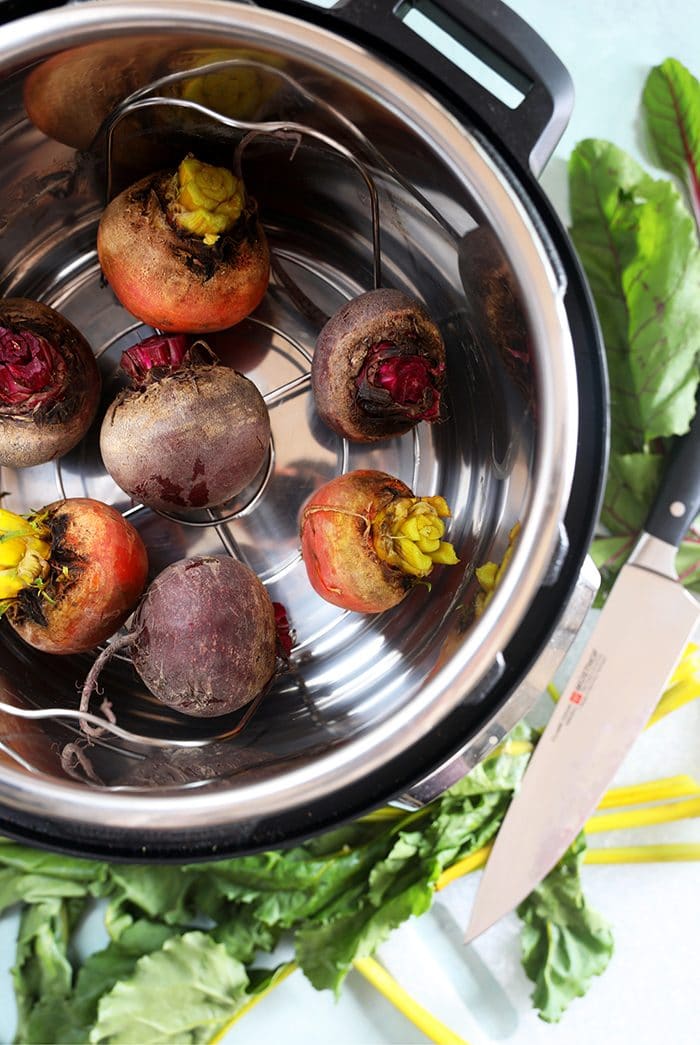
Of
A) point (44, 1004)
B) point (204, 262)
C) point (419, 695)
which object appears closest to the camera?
point (419, 695)

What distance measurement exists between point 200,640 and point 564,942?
539mm

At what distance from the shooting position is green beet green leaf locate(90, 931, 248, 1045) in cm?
84

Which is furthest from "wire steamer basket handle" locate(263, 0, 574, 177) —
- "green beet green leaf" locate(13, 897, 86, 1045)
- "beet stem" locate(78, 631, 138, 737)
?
"green beet green leaf" locate(13, 897, 86, 1045)

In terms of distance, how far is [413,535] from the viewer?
26.7 inches

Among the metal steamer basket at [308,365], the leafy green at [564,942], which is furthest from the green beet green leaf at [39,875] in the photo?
the leafy green at [564,942]

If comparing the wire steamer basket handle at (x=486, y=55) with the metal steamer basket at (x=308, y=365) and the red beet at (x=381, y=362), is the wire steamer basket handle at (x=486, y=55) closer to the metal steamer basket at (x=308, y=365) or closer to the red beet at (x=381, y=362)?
the metal steamer basket at (x=308, y=365)

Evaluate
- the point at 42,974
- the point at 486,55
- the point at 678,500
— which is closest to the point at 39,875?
the point at 42,974

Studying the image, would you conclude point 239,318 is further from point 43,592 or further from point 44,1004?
point 44,1004

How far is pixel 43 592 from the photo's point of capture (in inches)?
26.6

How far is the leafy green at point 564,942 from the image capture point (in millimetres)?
888

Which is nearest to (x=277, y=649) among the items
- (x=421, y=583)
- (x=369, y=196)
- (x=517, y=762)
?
(x=421, y=583)

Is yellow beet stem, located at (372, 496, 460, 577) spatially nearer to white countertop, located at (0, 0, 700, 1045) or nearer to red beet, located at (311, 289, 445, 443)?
red beet, located at (311, 289, 445, 443)

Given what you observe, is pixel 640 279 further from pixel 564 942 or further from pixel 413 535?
pixel 564 942

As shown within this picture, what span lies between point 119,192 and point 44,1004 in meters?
0.83
